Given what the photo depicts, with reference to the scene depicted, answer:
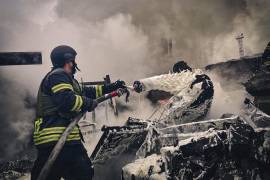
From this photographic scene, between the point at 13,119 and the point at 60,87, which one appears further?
the point at 13,119

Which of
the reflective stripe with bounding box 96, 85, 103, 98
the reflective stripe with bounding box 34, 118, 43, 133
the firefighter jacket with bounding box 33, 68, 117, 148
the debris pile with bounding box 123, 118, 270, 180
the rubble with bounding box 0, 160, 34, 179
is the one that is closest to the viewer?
the firefighter jacket with bounding box 33, 68, 117, 148

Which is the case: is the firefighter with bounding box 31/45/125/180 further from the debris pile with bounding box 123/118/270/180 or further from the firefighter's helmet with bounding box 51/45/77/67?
the debris pile with bounding box 123/118/270/180

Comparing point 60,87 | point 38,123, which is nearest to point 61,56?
point 60,87

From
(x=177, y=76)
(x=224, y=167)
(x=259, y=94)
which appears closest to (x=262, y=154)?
(x=224, y=167)

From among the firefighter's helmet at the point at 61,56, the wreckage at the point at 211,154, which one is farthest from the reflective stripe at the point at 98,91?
the wreckage at the point at 211,154

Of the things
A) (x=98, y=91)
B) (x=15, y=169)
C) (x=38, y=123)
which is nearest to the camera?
(x=38, y=123)

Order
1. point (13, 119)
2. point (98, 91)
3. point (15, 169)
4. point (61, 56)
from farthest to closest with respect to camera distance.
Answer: point (13, 119), point (15, 169), point (98, 91), point (61, 56)

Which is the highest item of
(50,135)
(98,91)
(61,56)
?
(61,56)

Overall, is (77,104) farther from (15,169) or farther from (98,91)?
(15,169)

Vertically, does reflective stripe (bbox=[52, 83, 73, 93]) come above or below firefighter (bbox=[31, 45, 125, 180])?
above

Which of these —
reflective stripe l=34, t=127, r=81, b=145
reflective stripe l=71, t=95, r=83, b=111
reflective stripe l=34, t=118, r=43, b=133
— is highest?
reflective stripe l=71, t=95, r=83, b=111

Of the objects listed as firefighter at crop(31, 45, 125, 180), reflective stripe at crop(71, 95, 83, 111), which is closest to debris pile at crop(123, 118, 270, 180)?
firefighter at crop(31, 45, 125, 180)

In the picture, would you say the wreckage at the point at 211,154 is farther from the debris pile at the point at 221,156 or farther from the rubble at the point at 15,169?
the rubble at the point at 15,169

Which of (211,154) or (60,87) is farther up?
(60,87)
